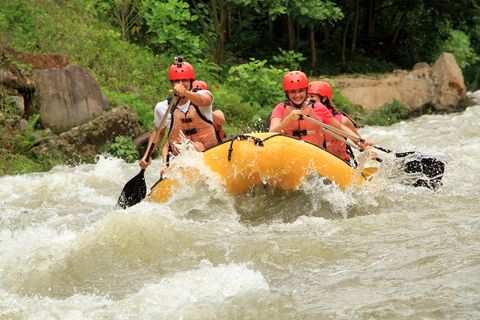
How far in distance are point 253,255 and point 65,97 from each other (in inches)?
248

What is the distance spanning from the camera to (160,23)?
1491cm

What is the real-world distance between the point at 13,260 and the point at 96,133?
558 centimetres

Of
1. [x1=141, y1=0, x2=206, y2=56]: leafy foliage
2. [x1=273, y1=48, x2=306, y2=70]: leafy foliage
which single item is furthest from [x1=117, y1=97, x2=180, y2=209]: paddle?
[x1=273, y1=48, x2=306, y2=70]: leafy foliage

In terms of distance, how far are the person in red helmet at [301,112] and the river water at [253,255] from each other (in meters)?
0.78

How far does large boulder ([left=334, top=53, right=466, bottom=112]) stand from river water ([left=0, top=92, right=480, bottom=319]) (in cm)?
813

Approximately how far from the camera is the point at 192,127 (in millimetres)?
7297

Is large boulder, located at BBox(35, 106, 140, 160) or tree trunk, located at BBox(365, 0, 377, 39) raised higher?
large boulder, located at BBox(35, 106, 140, 160)

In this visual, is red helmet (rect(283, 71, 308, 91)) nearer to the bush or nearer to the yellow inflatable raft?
the yellow inflatable raft

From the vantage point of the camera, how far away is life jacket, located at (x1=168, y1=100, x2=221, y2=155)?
7262 mm

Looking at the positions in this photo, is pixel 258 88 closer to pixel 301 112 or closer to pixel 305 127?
pixel 305 127

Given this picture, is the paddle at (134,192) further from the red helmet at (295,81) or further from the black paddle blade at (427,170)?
the black paddle blade at (427,170)

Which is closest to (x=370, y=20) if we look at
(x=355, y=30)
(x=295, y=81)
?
(x=355, y=30)

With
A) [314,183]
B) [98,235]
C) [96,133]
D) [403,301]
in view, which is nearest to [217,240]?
[98,235]

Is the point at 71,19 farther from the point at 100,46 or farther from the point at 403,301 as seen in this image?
the point at 403,301
